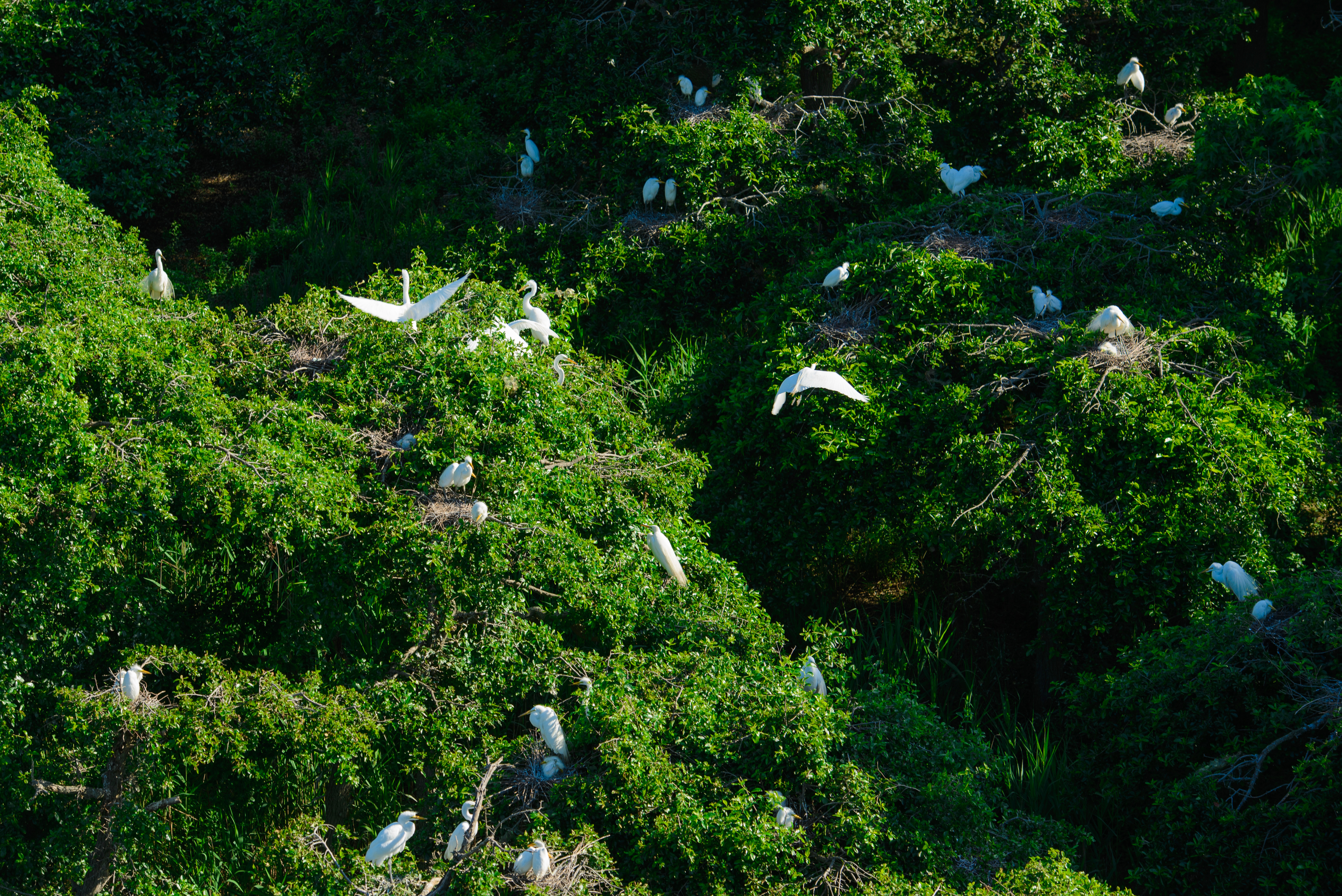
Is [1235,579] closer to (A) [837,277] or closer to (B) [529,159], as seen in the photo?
(A) [837,277]

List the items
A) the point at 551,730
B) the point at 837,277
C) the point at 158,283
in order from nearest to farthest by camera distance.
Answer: the point at 551,730 < the point at 837,277 < the point at 158,283

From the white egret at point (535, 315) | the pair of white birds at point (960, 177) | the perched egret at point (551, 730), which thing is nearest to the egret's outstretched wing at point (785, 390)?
the white egret at point (535, 315)

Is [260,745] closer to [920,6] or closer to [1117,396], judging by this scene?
[1117,396]

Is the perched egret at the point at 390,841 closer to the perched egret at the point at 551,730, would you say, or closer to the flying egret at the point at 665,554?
the perched egret at the point at 551,730

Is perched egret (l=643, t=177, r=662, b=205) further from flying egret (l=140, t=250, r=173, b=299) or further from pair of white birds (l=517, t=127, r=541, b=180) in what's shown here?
→ flying egret (l=140, t=250, r=173, b=299)

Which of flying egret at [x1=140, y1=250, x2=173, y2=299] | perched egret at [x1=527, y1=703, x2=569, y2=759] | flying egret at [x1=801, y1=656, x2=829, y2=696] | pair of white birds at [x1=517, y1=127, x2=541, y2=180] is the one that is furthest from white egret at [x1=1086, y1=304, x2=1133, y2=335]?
flying egret at [x1=140, y1=250, x2=173, y2=299]

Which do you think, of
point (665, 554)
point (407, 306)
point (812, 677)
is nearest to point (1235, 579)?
point (812, 677)

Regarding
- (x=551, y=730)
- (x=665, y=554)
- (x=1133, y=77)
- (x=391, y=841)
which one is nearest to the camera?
(x=391, y=841)

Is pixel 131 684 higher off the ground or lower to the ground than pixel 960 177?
higher
